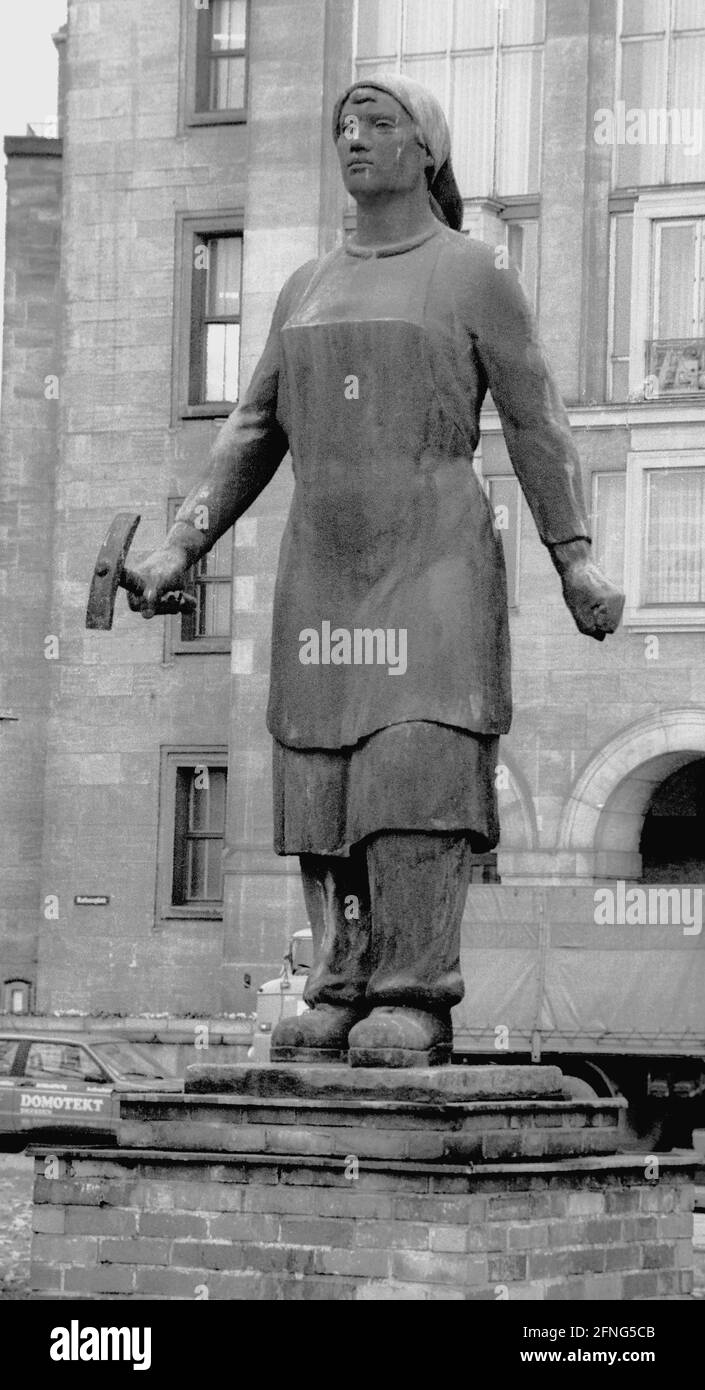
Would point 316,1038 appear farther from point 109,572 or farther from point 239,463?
point 239,463

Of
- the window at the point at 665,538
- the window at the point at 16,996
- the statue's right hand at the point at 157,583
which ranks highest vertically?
the window at the point at 665,538

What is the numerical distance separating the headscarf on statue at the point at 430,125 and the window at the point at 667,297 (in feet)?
97.0

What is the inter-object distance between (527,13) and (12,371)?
451 inches

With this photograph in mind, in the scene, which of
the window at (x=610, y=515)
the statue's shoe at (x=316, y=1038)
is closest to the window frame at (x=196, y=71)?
the window at (x=610, y=515)

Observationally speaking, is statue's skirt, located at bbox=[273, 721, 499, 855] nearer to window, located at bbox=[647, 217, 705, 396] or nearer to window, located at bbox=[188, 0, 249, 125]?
window, located at bbox=[647, 217, 705, 396]

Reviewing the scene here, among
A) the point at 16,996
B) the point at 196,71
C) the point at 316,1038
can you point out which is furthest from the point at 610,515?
the point at 316,1038

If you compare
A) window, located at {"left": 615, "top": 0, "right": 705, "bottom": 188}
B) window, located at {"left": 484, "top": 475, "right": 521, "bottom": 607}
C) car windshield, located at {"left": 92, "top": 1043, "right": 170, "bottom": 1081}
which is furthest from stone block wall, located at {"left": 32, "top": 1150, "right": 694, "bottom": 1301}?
window, located at {"left": 615, "top": 0, "right": 705, "bottom": 188}

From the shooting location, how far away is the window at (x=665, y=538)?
3916cm

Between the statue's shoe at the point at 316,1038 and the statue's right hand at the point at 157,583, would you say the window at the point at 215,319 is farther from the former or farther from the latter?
the statue's shoe at the point at 316,1038

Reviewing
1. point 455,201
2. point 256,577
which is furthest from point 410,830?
point 256,577

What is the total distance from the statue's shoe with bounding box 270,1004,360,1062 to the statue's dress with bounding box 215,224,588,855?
1.83 feet

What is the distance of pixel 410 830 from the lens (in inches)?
380

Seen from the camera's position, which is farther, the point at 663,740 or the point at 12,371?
the point at 12,371

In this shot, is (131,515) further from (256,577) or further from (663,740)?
(256,577)
